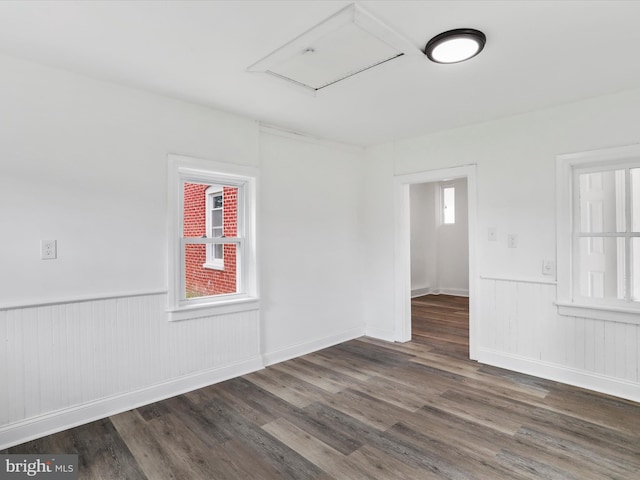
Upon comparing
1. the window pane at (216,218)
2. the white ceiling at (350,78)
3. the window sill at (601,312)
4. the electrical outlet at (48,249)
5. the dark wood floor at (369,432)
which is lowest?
the dark wood floor at (369,432)

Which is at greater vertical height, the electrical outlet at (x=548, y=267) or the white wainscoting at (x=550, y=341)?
the electrical outlet at (x=548, y=267)

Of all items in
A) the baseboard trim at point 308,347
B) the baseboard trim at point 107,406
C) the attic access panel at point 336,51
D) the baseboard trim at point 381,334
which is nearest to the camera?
the attic access panel at point 336,51

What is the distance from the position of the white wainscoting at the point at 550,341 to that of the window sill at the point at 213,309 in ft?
8.02

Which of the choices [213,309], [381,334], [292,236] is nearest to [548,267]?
[381,334]

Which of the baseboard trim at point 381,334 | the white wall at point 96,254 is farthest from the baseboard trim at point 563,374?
the white wall at point 96,254

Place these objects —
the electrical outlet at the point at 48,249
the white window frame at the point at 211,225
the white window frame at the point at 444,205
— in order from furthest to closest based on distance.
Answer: the white window frame at the point at 444,205 → the white window frame at the point at 211,225 → the electrical outlet at the point at 48,249

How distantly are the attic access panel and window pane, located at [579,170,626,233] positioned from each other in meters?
2.23

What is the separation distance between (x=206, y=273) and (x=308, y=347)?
1530mm

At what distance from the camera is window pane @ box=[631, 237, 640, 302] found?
9.99 ft

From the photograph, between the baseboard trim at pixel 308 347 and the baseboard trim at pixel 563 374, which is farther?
the baseboard trim at pixel 308 347

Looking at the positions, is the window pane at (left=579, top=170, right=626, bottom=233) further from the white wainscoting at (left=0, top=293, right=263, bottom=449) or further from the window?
the window

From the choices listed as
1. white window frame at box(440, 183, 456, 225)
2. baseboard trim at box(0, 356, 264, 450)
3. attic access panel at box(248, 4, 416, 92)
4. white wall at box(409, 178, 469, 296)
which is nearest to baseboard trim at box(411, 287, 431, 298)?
white wall at box(409, 178, 469, 296)

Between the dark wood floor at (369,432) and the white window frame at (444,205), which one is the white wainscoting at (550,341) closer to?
the dark wood floor at (369,432)

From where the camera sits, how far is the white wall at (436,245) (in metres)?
7.89
